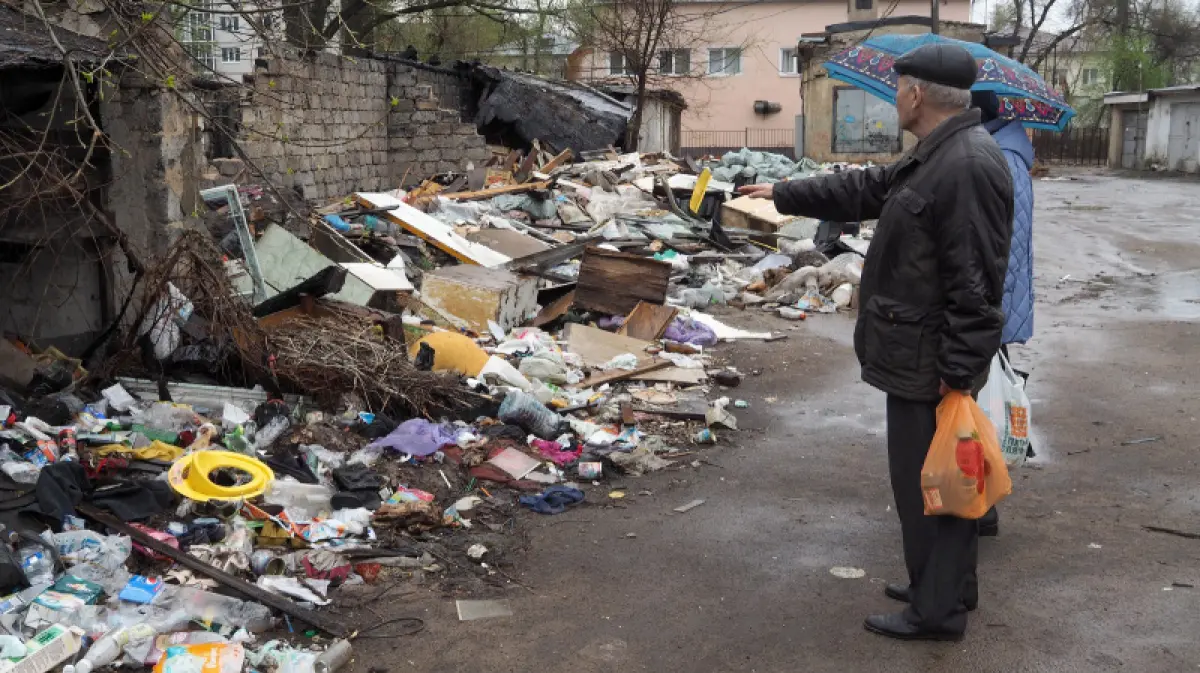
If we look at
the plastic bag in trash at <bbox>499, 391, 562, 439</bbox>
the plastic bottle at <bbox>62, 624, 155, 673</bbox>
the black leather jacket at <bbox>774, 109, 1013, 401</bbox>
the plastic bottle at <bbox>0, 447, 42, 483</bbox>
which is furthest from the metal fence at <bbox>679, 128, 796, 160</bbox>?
the plastic bottle at <bbox>62, 624, 155, 673</bbox>

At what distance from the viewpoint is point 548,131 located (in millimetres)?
21266

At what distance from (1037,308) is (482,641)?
838 cm

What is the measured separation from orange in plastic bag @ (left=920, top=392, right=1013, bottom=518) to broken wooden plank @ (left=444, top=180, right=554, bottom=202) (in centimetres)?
1151

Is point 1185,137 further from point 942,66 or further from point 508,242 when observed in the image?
point 942,66

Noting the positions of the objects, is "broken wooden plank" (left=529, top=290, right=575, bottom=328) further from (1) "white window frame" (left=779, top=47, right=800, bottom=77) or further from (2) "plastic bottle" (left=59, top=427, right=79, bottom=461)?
(1) "white window frame" (left=779, top=47, right=800, bottom=77)

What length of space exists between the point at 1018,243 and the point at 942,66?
58.7 inches

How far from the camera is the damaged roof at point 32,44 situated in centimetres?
540

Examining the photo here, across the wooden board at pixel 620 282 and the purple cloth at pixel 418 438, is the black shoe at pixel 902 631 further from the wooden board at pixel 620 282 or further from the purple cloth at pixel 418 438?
the wooden board at pixel 620 282

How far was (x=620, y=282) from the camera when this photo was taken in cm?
895

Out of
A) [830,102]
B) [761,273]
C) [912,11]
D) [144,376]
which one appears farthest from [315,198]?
[912,11]

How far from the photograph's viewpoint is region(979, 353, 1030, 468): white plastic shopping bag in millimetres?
4172

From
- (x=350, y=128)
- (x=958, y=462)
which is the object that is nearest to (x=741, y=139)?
(x=350, y=128)

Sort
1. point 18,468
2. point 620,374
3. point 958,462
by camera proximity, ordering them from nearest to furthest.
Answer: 1. point 958,462
2. point 18,468
3. point 620,374

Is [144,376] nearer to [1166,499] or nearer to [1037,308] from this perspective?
[1166,499]
